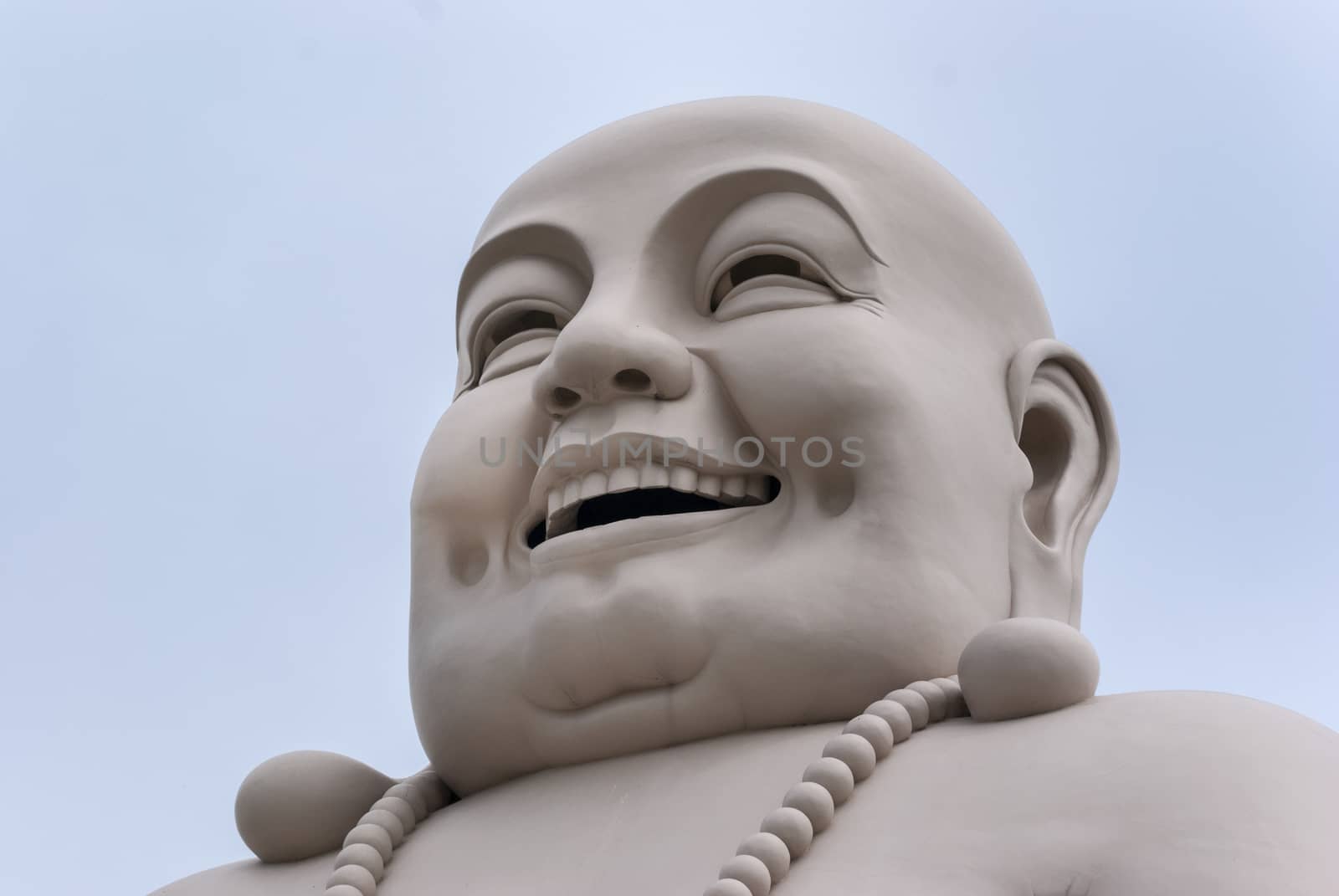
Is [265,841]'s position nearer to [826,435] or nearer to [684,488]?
[684,488]

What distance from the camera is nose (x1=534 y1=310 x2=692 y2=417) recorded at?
13.6ft

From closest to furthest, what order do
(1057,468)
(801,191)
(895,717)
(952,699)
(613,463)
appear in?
1. (895,717)
2. (952,699)
3. (613,463)
4. (801,191)
5. (1057,468)

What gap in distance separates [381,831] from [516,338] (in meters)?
1.42

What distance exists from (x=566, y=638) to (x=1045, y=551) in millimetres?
1292

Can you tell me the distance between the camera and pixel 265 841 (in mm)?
4227

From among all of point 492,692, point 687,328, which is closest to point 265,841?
point 492,692

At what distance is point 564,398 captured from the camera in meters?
4.32

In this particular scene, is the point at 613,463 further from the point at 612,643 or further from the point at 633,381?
the point at 612,643

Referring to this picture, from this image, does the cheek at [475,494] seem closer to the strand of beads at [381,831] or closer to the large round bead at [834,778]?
the strand of beads at [381,831]

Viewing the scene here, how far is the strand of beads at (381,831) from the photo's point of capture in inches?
153

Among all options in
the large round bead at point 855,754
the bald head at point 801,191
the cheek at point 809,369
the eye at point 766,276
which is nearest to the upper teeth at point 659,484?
the cheek at point 809,369

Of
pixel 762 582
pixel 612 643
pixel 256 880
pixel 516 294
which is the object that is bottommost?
pixel 256 880

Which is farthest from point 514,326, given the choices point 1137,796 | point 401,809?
point 1137,796

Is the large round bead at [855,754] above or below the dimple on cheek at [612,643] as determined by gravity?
below
